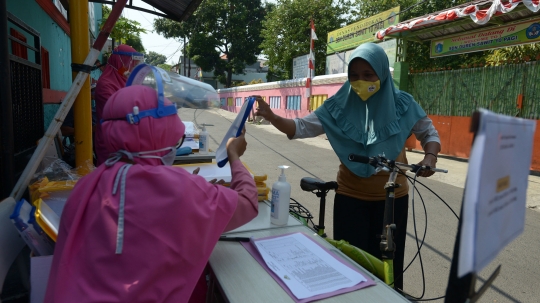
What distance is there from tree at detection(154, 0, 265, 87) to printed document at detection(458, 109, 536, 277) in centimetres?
3023

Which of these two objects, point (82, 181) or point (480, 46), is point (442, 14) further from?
point (82, 181)

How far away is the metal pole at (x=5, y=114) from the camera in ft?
6.12

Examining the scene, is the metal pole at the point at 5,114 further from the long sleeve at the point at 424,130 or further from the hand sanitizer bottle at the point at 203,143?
the long sleeve at the point at 424,130

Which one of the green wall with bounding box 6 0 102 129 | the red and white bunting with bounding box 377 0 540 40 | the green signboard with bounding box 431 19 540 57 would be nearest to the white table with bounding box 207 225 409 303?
the green wall with bounding box 6 0 102 129

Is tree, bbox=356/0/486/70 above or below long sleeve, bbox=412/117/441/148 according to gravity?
Result: above

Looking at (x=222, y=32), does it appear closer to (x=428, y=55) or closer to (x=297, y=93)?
(x=297, y=93)

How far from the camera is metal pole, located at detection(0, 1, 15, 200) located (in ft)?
6.12

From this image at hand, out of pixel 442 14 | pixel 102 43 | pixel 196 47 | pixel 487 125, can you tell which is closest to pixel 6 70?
pixel 102 43

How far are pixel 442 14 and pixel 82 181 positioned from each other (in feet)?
25.7

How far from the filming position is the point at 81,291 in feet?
3.64

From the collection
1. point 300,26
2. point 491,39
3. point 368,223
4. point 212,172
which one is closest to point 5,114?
point 212,172

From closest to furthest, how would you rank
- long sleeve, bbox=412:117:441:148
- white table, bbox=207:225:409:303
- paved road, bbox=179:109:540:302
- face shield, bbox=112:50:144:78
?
white table, bbox=207:225:409:303
long sleeve, bbox=412:117:441:148
paved road, bbox=179:109:540:302
face shield, bbox=112:50:144:78

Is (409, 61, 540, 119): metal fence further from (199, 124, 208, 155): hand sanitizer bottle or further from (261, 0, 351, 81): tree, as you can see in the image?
(261, 0, 351, 81): tree

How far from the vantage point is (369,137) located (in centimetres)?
208
